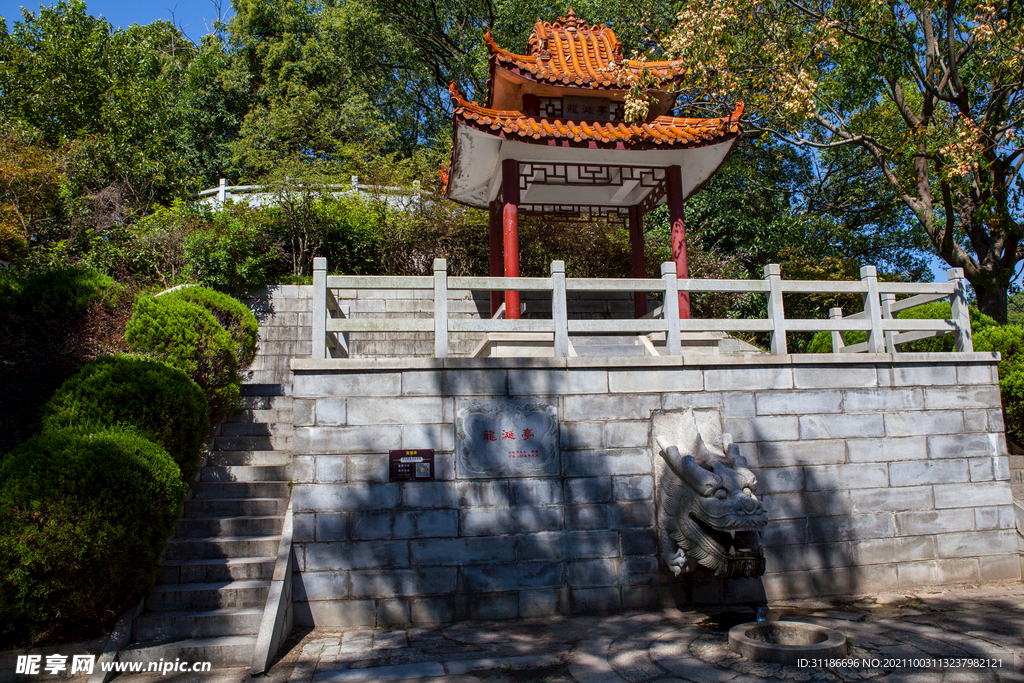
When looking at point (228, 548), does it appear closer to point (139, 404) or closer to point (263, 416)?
point (139, 404)

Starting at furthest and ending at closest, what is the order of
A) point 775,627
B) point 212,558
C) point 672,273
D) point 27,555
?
point 672,273 < point 212,558 < point 775,627 < point 27,555

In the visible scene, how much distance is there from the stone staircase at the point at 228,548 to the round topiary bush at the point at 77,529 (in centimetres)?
36

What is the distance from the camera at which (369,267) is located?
40.9 ft

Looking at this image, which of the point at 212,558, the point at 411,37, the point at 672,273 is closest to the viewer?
the point at 212,558

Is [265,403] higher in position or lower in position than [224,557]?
higher

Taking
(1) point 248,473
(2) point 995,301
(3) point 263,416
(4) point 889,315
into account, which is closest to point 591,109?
(4) point 889,315

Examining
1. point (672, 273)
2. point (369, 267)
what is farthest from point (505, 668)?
point (369, 267)

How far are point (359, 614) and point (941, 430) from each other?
19.3 ft

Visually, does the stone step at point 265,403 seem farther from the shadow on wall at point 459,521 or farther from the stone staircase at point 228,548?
the shadow on wall at point 459,521

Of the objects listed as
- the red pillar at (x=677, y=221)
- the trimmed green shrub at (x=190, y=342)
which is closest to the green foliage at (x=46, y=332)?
the trimmed green shrub at (x=190, y=342)

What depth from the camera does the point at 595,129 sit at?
25.8 feet

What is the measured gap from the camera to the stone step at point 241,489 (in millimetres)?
6328

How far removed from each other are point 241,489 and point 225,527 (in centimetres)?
49

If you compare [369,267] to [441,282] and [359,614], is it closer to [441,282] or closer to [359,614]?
[441,282]
